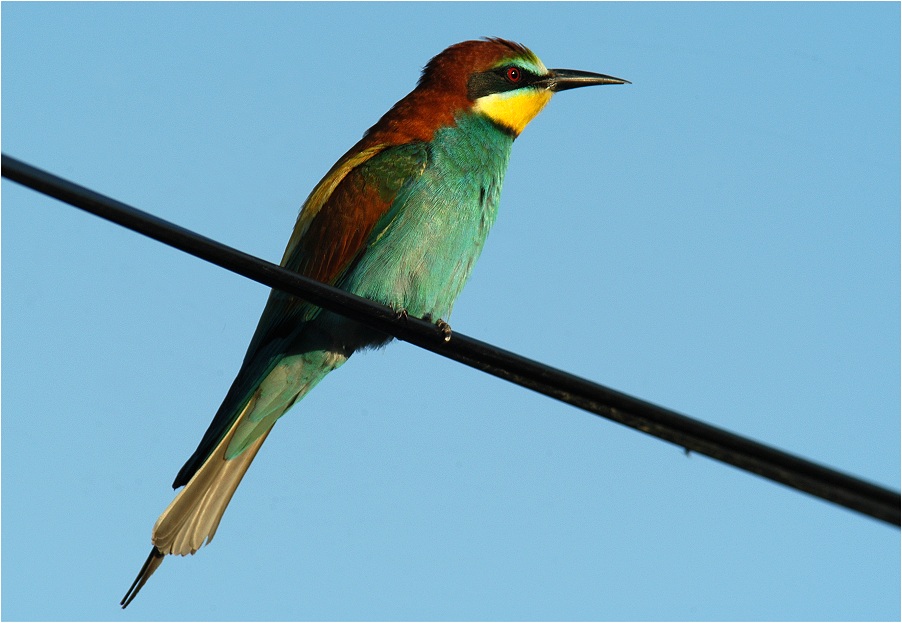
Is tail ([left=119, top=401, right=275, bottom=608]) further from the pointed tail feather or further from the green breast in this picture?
the green breast

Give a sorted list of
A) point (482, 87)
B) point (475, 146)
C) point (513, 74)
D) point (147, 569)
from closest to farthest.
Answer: point (147, 569), point (475, 146), point (482, 87), point (513, 74)

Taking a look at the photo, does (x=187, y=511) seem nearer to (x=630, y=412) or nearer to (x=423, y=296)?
(x=423, y=296)

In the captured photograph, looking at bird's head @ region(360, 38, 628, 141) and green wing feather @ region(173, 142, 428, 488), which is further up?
bird's head @ region(360, 38, 628, 141)

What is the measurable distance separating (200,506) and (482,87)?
1957mm

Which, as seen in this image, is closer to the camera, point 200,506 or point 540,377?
point 540,377

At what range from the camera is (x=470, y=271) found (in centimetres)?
388

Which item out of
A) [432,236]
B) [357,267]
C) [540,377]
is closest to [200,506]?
[357,267]

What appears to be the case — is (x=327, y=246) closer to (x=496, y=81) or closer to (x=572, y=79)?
(x=496, y=81)

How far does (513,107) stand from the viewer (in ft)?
13.9

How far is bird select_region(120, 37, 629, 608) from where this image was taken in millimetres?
3660

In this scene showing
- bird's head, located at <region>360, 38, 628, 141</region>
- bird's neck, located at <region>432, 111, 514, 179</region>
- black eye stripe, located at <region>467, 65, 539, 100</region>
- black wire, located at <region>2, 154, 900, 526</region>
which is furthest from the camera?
black eye stripe, located at <region>467, 65, 539, 100</region>

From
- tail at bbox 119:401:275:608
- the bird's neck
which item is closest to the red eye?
the bird's neck

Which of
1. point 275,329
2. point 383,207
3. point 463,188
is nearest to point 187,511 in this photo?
point 275,329

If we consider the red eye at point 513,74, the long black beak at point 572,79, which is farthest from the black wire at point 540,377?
the long black beak at point 572,79
